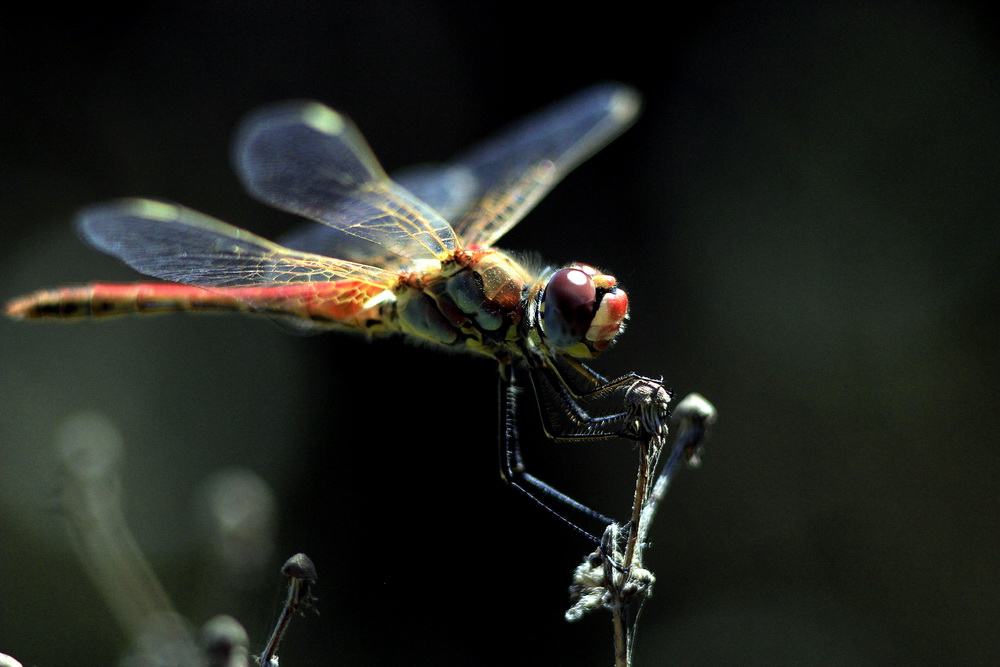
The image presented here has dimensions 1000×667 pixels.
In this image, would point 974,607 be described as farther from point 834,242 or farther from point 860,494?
point 834,242

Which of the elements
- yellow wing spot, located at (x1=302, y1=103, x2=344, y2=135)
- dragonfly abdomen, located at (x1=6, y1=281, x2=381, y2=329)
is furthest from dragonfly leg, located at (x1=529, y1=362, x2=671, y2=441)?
yellow wing spot, located at (x1=302, y1=103, x2=344, y2=135)

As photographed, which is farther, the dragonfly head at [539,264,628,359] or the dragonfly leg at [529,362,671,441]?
the dragonfly head at [539,264,628,359]

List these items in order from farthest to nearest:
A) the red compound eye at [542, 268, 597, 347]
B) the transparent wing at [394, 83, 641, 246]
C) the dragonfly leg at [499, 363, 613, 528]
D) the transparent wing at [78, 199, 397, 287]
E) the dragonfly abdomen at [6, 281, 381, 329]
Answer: the transparent wing at [394, 83, 641, 246], the dragonfly abdomen at [6, 281, 381, 329], the transparent wing at [78, 199, 397, 287], the dragonfly leg at [499, 363, 613, 528], the red compound eye at [542, 268, 597, 347]

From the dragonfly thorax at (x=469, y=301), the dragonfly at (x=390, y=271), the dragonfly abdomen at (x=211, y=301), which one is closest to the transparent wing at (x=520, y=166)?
the dragonfly at (x=390, y=271)

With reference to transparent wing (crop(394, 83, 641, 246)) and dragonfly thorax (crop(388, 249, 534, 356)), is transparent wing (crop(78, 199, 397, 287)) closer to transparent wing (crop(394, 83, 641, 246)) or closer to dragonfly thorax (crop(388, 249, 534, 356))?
dragonfly thorax (crop(388, 249, 534, 356))

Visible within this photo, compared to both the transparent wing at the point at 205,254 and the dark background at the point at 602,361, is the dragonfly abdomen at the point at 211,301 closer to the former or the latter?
the transparent wing at the point at 205,254

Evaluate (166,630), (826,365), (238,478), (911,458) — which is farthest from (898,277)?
(166,630)

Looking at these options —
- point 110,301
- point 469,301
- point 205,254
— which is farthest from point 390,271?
point 110,301
